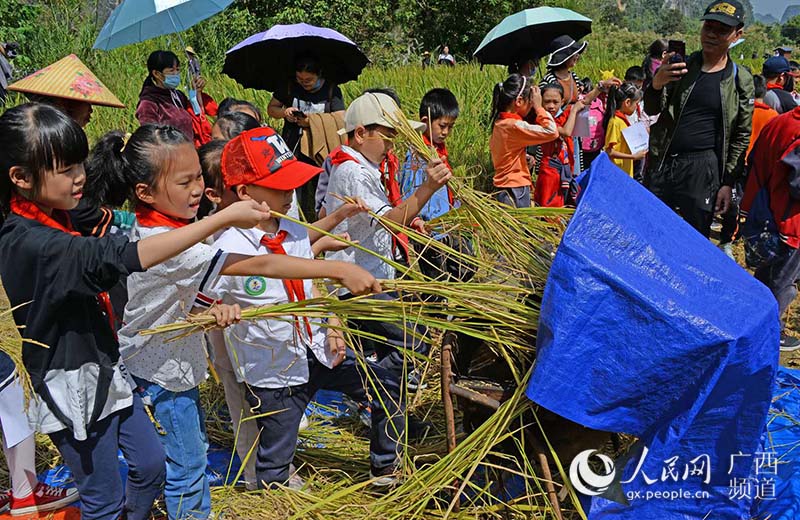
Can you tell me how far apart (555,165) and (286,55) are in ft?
7.13

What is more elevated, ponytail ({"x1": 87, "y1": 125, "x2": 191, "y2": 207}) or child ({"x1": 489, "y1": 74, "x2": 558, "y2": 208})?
ponytail ({"x1": 87, "y1": 125, "x2": 191, "y2": 207})

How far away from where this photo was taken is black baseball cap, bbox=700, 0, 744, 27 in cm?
376

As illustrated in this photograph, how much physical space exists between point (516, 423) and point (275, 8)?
1527cm

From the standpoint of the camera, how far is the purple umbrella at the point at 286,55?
490 centimetres

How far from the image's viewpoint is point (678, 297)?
1738 mm

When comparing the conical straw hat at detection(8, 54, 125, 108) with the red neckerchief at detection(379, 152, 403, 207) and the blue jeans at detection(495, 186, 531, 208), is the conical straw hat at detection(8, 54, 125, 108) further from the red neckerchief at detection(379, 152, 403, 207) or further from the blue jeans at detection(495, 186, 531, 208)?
Result: the blue jeans at detection(495, 186, 531, 208)

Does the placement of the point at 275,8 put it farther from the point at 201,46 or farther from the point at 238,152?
the point at 238,152

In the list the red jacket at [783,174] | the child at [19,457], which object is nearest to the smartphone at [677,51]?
the red jacket at [783,174]

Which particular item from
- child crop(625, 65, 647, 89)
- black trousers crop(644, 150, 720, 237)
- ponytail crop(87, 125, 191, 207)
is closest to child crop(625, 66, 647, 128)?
child crop(625, 65, 647, 89)

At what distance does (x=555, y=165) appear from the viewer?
4.94 m

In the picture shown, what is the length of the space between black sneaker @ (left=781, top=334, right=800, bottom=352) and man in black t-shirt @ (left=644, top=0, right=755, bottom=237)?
0.81 m

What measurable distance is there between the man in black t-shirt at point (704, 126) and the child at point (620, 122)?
162 centimetres

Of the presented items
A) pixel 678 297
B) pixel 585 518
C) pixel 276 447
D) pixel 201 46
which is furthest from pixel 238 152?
pixel 201 46

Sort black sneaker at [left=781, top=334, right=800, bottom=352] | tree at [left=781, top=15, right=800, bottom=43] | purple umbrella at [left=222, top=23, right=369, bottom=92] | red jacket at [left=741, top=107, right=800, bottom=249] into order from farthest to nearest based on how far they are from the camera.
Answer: tree at [left=781, top=15, right=800, bottom=43] → purple umbrella at [left=222, top=23, right=369, bottom=92] → black sneaker at [left=781, top=334, right=800, bottom=352] → red jacket at [left=741, top=107, right=800, bottom=249]
